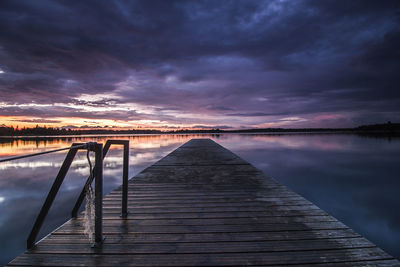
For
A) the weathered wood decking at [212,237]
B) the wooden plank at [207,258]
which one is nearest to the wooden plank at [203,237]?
the weathered wood decking at [212,237]

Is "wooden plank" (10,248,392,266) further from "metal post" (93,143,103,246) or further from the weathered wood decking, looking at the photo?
"metal post" (93,143,103,246)

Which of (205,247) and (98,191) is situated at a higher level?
(98,191)

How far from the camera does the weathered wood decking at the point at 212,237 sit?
2068 millimetres

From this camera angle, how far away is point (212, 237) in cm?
247

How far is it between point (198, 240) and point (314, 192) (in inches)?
320

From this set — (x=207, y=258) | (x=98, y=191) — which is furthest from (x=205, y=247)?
(x=98, y=191)

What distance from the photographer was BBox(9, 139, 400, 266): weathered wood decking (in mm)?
2068

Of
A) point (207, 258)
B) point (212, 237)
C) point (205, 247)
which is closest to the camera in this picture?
point (207, 258)

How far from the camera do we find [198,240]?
2.41 metres

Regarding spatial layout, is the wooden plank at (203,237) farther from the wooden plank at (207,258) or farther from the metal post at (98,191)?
the wooden plank at (207,258)

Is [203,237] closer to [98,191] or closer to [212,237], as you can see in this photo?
[212,237]

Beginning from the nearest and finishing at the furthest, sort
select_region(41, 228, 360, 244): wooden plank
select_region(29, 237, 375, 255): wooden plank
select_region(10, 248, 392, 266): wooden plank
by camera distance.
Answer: select_region(10, 248, 392, 266): wooden plank, select_region(29, 237, 375, 255): wooden plank, select_region(41, 228, 360, 244): wooden plank

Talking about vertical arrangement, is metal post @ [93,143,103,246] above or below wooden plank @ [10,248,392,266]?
above

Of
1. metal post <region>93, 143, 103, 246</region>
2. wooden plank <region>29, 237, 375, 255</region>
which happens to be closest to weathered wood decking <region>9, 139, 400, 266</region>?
wooden plank <region>29, 237, 375, 255</region>
